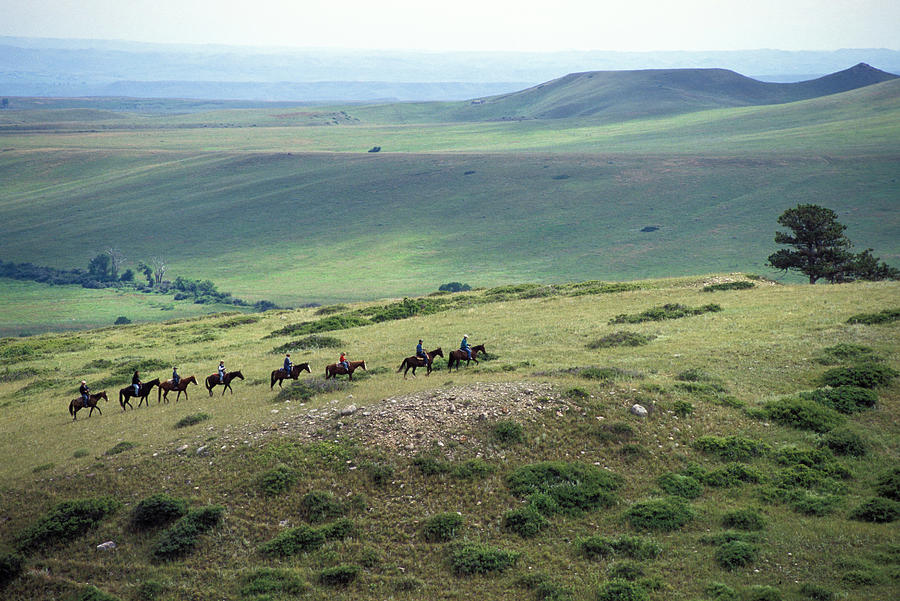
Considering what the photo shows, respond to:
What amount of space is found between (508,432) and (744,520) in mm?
8718

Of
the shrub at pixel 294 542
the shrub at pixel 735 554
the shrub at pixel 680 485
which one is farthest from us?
the shrub at pixel 680 485

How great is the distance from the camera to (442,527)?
2141 centimetres

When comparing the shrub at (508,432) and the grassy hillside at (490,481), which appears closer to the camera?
the grassy hillside at (490,481)

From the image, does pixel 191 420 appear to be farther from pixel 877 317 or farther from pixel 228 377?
pixel 877 317

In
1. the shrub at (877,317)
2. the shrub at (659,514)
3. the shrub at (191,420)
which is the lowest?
the shrub at (659,514)

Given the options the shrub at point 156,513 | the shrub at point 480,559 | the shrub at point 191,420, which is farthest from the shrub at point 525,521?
the shrub at point 191,420

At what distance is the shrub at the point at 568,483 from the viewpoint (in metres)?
22.5

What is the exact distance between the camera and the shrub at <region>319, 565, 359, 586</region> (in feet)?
64.5

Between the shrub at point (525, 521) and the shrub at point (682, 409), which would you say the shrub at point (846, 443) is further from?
the shrub at point (525, 521)

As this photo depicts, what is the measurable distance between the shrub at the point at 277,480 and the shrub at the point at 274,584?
365cm

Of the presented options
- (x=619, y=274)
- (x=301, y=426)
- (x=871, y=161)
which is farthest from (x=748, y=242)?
(x=301, y=426)

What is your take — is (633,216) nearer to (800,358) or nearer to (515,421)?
(800,358)

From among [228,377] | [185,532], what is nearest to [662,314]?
[228,377]

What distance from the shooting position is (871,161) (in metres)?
160
